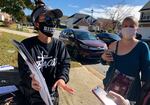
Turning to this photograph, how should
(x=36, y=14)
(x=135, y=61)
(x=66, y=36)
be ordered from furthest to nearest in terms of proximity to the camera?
(x=66, y=36)
(x=135, y=61)
(x=36, y=14)

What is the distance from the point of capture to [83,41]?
16625 millimetres

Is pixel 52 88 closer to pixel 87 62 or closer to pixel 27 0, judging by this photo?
pixel 27 0

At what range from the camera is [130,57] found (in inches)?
147

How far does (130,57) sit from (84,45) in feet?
41.2

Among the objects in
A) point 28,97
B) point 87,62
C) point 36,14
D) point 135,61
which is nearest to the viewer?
point 28,97

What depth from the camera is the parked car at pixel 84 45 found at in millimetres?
16047

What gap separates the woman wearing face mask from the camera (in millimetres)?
3621

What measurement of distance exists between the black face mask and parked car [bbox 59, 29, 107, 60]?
12.9m

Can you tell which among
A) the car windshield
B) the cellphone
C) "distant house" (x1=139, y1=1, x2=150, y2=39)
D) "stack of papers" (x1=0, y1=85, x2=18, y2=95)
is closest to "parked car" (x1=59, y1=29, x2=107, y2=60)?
the car windshield

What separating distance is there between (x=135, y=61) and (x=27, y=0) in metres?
10.6

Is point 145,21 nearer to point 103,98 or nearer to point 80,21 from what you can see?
point 80,21

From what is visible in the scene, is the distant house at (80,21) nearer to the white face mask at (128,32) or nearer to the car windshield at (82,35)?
the car windshield at (82,35)

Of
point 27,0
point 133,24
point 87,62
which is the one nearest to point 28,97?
point 133,24

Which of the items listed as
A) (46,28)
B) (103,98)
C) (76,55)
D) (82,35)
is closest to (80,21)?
(82,35)
